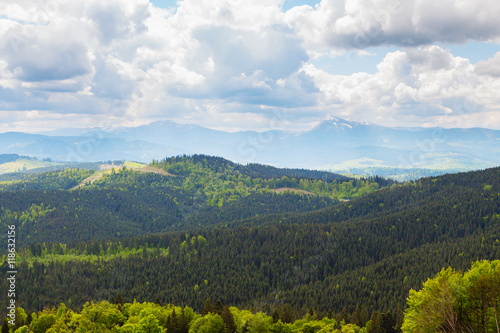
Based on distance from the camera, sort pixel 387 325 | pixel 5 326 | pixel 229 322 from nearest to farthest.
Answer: pixel 387 325
pixel 229 322
pixel 5 326

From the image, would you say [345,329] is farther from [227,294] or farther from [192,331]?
[227,294]

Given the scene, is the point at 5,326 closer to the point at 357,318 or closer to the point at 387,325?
the point at 357,318

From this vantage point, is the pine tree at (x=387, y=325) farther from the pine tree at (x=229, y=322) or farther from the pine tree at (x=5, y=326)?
the pine tree at (x=5, y=326)

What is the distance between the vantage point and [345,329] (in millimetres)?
86688

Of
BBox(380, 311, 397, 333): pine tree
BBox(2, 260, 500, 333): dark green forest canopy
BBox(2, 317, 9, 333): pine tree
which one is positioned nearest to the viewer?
BBox(2, 260, 500, 333): dark green forest canopy

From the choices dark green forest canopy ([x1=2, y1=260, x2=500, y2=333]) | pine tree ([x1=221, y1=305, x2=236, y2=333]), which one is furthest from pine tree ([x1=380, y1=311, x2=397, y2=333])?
pine tree ([x1=221, y1=305, x2=236, y2=333])

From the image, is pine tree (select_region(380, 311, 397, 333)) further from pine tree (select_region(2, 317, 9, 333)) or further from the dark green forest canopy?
pine tree (select_region(2, 317, 9, 333))

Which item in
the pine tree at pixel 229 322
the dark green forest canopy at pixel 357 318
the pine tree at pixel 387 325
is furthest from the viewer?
the pine tree at pixel 229 322

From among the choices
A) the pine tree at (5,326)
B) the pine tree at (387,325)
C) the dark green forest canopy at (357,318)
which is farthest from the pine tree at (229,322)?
the pine tree at (5,326)

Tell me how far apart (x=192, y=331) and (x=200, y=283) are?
92221mm

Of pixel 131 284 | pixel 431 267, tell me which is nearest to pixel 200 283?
pixel 131 284

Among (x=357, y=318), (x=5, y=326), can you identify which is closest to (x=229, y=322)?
(x=357, y=318)

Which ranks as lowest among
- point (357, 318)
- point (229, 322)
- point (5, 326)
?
point (357, 318)

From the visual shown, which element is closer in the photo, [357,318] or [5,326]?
[5,326]
